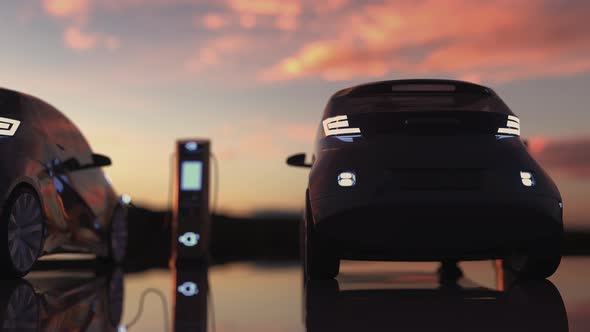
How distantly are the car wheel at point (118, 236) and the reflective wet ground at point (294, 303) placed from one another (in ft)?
4.48

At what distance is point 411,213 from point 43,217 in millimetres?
3701

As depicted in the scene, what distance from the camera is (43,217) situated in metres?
7.48

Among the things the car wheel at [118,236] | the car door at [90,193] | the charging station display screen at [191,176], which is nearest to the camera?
the car door at [90,193]

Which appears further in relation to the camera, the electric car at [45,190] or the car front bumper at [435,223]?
the electric car at [45,190]

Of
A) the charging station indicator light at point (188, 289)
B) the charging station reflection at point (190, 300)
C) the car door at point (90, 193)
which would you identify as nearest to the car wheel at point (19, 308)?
the charging station reflection at point (190, 300)

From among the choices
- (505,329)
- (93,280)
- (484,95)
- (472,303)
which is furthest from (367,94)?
(93,280)

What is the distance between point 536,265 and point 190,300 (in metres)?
2.97

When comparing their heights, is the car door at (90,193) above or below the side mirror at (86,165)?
below

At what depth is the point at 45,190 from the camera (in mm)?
7609

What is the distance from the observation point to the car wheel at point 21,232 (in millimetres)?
6797

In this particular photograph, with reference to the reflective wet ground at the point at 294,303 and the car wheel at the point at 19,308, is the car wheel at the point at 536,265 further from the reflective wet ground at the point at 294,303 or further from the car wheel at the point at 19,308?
the car wheel at the point at 19,308

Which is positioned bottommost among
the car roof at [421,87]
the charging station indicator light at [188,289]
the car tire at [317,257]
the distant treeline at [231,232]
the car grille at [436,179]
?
the distant treeline at [231,232]

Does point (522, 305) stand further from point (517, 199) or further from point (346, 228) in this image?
point (346, 228)

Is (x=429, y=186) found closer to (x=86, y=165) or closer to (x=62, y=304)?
(x=62, y=304)
